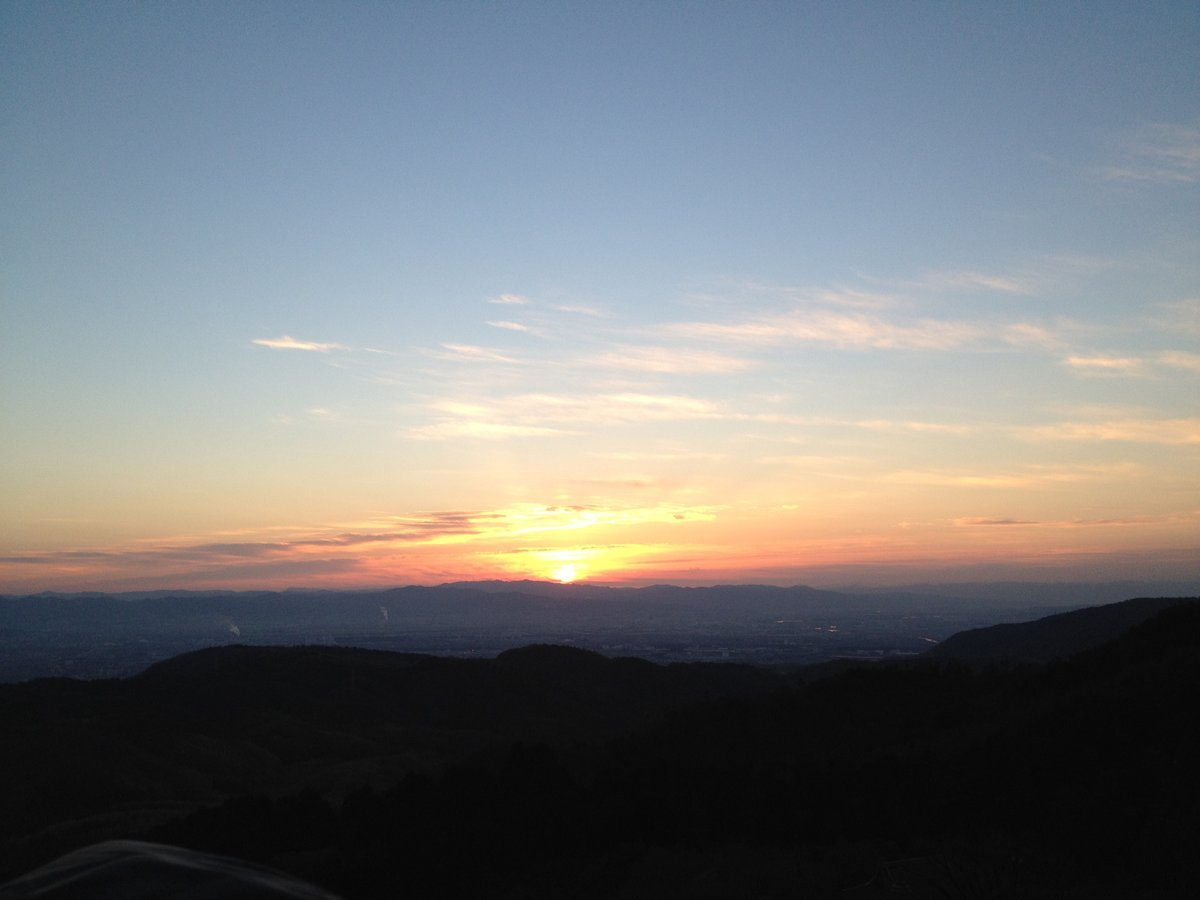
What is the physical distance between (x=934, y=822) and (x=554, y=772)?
889 centimetres

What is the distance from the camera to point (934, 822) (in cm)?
1858

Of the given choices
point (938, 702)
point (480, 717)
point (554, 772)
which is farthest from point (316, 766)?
point (938, 702)

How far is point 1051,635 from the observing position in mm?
83312

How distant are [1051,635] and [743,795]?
7221cm

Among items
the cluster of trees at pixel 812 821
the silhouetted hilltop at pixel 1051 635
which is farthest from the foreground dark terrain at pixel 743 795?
the silhouetted hilltop at pixel 1051 635

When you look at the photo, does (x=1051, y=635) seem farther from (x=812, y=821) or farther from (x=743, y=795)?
(x=812, y=821)

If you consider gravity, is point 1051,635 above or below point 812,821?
below

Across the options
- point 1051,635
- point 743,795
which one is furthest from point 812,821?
point 1051,635

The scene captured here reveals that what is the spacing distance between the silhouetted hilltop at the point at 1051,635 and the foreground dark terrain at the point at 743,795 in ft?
131

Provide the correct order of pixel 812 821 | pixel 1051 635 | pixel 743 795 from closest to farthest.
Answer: pixel 812 821, pixel 743 795, pixel 1051 635

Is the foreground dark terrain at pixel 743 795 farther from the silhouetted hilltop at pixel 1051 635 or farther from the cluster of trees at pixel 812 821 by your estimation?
the silhouetted hilltop at pixel 1051 635

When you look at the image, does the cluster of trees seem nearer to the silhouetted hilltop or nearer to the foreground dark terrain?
the foreground dark terrain

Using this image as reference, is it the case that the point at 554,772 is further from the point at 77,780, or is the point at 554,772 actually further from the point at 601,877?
the point at 77,780

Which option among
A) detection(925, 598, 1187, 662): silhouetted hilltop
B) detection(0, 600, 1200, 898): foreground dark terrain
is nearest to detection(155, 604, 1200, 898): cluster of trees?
detection(0, 600, 1200, 898): foreground dark terrain
